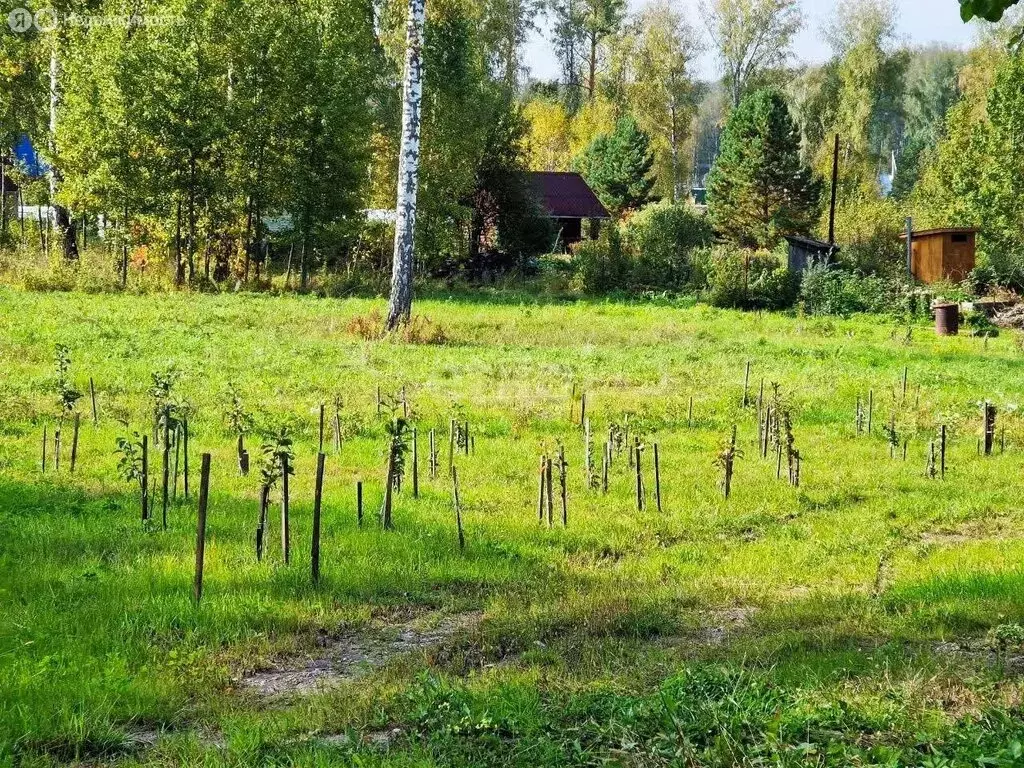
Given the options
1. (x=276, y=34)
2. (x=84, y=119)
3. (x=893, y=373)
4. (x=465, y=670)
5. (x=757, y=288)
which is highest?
(x=276, y=34)

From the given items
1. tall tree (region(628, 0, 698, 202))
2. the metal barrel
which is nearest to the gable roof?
tall tree (region(628, 0, 698, 202))

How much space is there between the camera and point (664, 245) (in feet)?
114

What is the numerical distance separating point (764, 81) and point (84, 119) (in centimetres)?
4063

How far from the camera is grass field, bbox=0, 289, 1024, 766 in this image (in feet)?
14.5

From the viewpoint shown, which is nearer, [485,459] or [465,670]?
[465,670]

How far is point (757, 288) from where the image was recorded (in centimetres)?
3073

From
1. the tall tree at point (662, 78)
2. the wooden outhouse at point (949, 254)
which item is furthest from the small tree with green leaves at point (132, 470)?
the tall tree at point (662, 78)

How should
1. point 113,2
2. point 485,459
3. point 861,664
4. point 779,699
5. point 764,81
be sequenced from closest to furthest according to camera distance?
1. point 779,699
2. point 861,664
3. point 485,459
4. point 113,2
5. point 764,81

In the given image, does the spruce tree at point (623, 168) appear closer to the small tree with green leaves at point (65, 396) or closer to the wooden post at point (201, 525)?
the small tree with green leaves at point (65, 396)

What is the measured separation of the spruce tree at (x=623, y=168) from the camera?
171 feet

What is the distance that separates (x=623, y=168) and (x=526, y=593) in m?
47.7

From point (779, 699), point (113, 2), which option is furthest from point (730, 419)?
point (113, 2)

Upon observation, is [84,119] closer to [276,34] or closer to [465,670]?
[276,34]

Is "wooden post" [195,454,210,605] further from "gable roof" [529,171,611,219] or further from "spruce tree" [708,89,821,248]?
"gable roof" [529,171,611,219]
